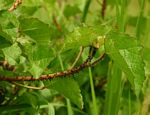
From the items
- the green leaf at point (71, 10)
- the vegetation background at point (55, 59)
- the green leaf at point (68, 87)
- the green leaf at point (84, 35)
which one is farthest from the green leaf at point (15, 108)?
the green leaf at point (71, 10)

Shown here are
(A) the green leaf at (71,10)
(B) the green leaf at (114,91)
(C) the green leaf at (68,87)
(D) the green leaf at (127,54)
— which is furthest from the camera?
(A) the green leaf at (71,10)

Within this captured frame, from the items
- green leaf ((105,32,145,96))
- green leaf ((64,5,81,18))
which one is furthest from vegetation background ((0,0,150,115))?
green leaf ((64,5,81,18))

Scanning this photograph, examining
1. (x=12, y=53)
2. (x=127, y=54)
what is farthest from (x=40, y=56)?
(x=127, y=54)

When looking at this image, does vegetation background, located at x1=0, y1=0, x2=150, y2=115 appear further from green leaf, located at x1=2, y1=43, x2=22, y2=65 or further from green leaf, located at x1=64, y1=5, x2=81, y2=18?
green leaf, located at x1=64, y1=5, x2=81, y2=18

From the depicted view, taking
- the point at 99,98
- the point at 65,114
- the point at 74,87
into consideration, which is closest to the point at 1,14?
the point at 74,87

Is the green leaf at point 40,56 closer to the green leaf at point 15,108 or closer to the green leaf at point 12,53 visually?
the green leaf at point 12,53

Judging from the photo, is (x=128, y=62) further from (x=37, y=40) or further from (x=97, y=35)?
(x=37, y=40)
